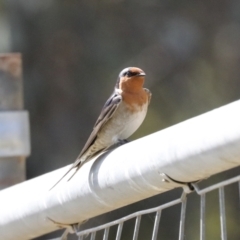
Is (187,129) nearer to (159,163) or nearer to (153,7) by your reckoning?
(159,163)

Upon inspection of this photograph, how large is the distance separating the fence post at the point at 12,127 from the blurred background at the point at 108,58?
9.75 ft

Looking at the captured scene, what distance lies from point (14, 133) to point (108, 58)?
3.87 metres

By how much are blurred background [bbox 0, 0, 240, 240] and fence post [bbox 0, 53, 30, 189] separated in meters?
2.97

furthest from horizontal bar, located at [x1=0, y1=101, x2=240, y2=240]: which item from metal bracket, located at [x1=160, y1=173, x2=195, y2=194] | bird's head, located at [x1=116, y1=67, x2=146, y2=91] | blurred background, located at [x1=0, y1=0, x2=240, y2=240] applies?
blurred background, located at [x1=0, y1=0, x2=240, y2=240]

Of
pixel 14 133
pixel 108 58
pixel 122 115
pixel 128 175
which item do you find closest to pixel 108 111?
pixel 122 115

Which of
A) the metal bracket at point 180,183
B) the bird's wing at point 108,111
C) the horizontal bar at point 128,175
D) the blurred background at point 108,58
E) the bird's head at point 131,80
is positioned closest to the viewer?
the horizontal bar at point 128,175

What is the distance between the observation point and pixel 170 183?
1.44 metres

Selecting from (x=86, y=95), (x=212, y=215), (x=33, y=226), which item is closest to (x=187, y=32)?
(x=86, y=95)

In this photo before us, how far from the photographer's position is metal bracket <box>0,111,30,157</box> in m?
2.82

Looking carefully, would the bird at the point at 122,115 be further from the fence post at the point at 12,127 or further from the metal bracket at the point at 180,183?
the metal bracket at the point at 180,183

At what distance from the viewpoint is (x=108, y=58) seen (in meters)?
6.77

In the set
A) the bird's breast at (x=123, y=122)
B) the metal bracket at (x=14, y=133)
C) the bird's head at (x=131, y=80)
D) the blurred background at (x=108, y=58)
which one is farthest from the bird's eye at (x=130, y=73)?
the blurred background at (x=108, y=58)

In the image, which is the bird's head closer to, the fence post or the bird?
the bird

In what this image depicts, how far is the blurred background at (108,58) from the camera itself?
6.52 m
